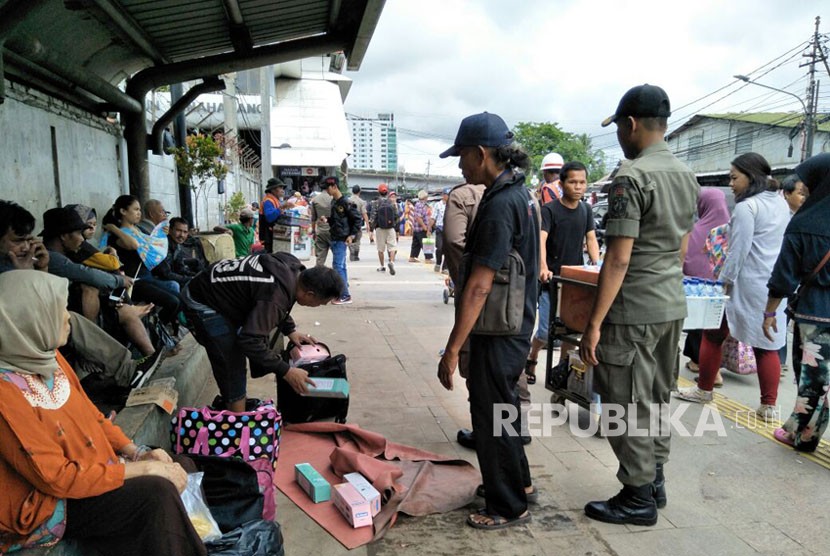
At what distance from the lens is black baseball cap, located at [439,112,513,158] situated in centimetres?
259

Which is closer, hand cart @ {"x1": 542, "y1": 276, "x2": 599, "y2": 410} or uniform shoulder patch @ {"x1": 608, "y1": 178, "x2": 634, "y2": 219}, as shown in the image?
uniform shoulder patch @ {"x1": 608, "y1": 178, "x2": 634, "y2": 219}

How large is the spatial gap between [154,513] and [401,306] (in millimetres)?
6403

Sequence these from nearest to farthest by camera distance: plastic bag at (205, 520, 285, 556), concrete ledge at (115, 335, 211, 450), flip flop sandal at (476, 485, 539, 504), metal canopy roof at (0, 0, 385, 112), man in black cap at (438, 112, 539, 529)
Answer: plastic bag at (205, 520, 285, 556), man in black cap at (438, 112, 539, 529), concrete ledge at (115, 335, 211, 450), flip flop sandal at (476, 485, 539, 504), metal canopy roof at (0, 0, 385, 112)

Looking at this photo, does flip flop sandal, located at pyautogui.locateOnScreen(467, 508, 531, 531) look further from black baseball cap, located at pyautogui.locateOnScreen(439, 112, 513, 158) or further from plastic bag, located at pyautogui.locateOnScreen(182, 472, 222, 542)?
black baseball cap, located at pyautogui.locateOnScreen(439, 112, 513, 158)

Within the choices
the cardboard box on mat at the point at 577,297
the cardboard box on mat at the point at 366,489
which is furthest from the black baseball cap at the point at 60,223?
the cardboard box on mat at the point at 577,297

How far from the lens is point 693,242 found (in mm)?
5164

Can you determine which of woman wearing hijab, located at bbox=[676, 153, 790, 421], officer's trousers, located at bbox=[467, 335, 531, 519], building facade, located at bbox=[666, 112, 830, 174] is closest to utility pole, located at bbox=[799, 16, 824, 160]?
building facade, located at bbox=[666, 112, 830, 174]

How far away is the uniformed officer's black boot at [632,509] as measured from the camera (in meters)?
2.71

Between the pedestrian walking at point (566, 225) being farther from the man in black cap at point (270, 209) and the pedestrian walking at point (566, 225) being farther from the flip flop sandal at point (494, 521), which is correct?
the man in black cap at point (270, 209)

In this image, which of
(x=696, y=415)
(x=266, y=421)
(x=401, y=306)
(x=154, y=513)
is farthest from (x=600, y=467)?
(x=401, y=306)

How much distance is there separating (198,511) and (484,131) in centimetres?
205

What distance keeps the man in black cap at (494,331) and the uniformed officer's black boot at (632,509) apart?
415mm

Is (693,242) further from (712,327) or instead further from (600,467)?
(600,467)

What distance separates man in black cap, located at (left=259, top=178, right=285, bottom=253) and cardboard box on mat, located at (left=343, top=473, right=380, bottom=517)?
6604 millimetres
